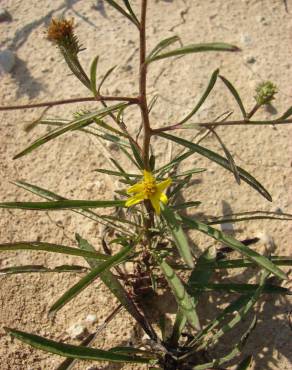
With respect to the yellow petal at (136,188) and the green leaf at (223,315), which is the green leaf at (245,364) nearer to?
the green leaf at (223,315)

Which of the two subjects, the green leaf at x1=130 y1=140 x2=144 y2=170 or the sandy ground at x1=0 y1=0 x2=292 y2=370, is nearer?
the green leaf at x1=130 y1=140 x2=144 y2=170

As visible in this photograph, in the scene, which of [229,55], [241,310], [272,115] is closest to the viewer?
[241,310]

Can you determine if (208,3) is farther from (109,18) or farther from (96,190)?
(96,190)

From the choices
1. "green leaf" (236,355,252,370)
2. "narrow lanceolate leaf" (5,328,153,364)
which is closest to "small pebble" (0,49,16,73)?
"narrow lanceolate leaf" (5,328,153,364)

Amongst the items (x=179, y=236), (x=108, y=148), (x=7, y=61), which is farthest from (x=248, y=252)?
(x=7, y=61)

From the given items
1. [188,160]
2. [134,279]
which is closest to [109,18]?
[188,160]

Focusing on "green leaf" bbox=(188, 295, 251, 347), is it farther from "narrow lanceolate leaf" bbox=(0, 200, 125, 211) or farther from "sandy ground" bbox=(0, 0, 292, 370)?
"narrow lanceolate leaf" bbox=(0, 200, 125, 211)
